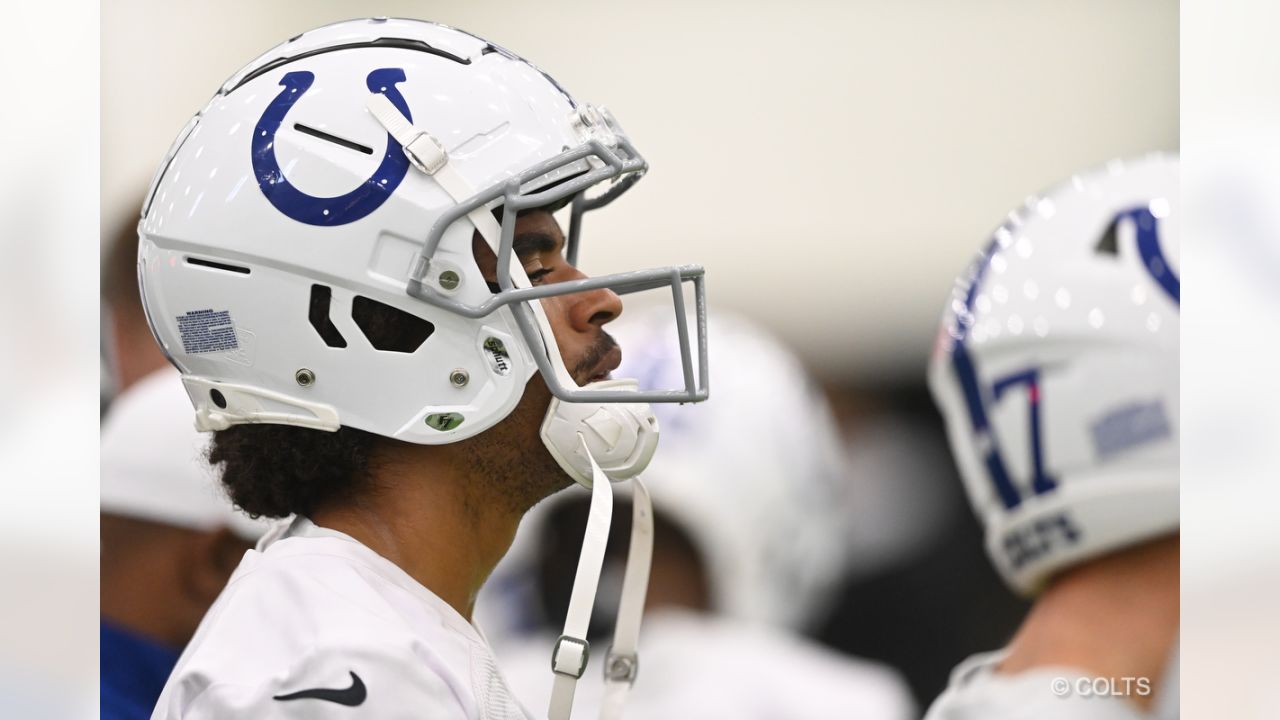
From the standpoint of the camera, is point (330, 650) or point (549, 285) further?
point (549, 285)

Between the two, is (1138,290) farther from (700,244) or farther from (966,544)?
(966,544)

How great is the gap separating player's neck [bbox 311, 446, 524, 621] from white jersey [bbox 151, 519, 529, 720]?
0.04m

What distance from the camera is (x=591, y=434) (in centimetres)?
158

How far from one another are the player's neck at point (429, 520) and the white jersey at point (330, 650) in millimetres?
38

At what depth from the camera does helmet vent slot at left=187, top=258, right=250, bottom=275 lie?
1534mm

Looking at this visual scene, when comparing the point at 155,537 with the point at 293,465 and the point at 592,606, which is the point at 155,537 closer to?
the point at 293,465

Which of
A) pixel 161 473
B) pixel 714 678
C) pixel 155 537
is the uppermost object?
pixel 161 473

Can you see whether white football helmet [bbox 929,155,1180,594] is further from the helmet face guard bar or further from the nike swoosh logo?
the nike swoosh logo

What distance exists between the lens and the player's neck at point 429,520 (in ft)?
5.09

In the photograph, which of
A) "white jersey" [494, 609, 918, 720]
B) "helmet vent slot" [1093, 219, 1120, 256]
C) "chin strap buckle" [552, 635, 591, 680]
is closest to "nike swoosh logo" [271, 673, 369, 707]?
"chin strap buckle" [552, 635, 591, 680]

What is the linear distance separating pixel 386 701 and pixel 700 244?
7.59ft

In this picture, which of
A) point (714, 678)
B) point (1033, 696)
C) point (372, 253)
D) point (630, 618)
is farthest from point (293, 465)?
point (714, 678)

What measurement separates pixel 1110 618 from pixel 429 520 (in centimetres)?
155
